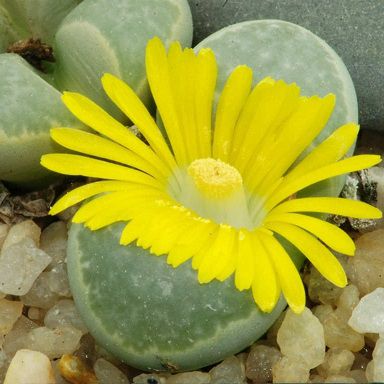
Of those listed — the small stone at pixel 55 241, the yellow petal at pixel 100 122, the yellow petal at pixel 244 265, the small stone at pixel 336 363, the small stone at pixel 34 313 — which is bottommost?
the small stone at pixel 336 363

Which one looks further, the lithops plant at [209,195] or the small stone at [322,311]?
the small stone at [322,311]

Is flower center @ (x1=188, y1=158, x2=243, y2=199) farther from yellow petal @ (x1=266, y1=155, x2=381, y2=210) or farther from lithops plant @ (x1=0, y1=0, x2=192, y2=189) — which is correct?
lithops plant @ (x1=0, y1=0, x2=192, y2=189)

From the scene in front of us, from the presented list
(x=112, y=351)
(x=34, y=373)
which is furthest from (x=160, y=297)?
(x=34, y=373)

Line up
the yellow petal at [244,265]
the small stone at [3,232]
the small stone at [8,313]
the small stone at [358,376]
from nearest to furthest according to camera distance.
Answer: the yellow petal at [244,265], the small stone at [358,376], the small stone at [8,313], the small stone at [3,232]

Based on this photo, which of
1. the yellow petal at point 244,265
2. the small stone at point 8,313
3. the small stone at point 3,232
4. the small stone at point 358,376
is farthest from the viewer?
the small stone at point 3,232

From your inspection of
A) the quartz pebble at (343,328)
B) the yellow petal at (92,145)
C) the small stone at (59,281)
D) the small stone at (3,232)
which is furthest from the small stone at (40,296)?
the quartz pebble at (343,328)

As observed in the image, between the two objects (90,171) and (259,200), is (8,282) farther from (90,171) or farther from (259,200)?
(259,200)

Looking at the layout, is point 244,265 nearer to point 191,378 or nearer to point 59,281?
point 191,378

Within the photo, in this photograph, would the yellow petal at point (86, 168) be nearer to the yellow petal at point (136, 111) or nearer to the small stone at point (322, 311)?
the yellow petal at point (136, 111)
